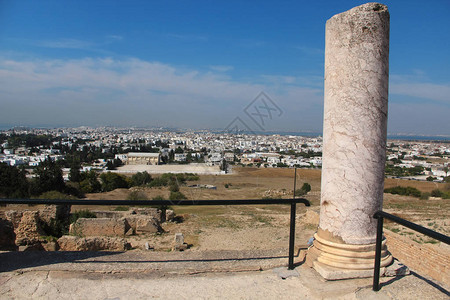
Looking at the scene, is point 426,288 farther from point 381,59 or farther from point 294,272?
point 381,59

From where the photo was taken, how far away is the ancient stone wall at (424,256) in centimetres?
685

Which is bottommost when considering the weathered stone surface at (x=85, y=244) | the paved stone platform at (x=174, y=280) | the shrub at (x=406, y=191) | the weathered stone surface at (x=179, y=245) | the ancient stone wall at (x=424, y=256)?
the shrub at (x=406, y=191)

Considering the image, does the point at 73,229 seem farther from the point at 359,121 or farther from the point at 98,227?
the point at 359,121

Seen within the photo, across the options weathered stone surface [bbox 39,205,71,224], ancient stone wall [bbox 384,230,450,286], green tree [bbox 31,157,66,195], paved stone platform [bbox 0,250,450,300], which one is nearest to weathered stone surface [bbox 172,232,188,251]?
weathered stone surface [bbox 39,205,71,224]

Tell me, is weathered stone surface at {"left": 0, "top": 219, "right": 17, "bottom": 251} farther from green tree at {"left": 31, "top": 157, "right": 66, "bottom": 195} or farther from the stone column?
green tree at {"left": 31, "top": 157, "right": 66, "bottom": 195}

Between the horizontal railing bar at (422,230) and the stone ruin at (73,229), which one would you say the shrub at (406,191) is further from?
the horizontal railing bar at (422,230)

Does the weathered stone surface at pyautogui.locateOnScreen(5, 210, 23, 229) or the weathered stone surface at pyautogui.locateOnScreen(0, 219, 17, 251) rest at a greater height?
the weathered stone surface at pyautogui.locateOnScreen(0, 219, 17, 251)

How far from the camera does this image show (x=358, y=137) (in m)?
3.29

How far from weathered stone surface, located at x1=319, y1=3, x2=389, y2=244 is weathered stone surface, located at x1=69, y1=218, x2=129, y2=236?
11.5m

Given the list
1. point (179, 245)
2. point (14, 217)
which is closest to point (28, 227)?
point (14, 217)

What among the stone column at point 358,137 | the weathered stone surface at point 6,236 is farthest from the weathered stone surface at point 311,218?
the weathered stone surface at point 6,236

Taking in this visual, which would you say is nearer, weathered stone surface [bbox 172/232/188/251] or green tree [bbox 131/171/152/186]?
weathered stone surface [bbox 172/232/188/251]

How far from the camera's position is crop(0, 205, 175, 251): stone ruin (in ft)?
29.6

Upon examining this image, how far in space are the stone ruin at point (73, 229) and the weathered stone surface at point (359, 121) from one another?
7.16 metres
